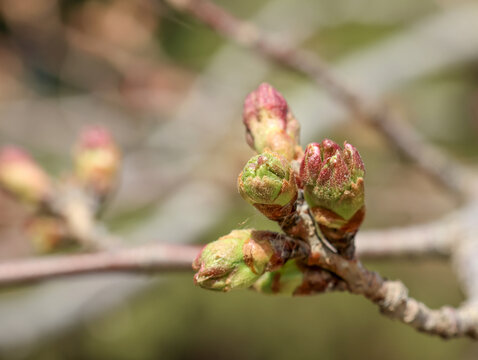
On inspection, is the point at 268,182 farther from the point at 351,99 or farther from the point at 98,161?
the point at 351,99

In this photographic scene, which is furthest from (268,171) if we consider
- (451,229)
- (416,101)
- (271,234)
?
(416,101)

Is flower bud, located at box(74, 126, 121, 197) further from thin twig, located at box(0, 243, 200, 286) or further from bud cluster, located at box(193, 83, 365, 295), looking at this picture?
bud cluster, located at box(193, 83, 365, 295)

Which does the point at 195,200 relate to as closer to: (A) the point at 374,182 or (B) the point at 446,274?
(A) the point at 374,182

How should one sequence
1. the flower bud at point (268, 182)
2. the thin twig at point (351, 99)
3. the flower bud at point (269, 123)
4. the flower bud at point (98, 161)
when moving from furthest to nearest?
the thin twig at point (351, 99), the flower bud at point (98, 161), the flower bud at point (269, 123), the flower bud at point (268, 182)

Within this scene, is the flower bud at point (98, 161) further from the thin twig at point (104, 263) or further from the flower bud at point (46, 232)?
the thin twig at point (104, 263)

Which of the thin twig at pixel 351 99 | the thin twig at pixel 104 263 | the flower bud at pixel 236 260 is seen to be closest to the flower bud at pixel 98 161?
the thin twig at pixel 104 263

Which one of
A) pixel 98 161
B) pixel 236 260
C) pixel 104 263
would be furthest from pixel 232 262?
pixel 98 161

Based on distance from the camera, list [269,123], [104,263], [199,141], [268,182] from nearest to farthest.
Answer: [268,182], [269,123], [104,263], [199,141]
